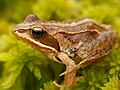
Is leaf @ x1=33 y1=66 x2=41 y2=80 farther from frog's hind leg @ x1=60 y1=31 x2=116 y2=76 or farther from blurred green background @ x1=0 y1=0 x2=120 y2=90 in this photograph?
frog's hind leg @ x1=60 y1=31 x2=116 y2=76

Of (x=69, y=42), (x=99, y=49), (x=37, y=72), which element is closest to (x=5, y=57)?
(x=37, y=72)

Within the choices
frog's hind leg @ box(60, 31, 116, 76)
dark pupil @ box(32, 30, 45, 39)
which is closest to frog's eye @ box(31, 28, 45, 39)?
dark pupil @ box(32, 30, 45, 39)

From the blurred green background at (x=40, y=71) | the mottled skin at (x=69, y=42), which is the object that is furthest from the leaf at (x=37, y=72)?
the mottled skin at (x=69, y=42)

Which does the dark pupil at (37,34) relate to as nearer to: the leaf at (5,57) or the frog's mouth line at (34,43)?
the frog's mouth line at (34,43)

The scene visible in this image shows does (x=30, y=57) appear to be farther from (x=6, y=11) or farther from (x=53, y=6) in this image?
(x=6, y=11)

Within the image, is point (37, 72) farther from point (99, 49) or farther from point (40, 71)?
point (99, 49)

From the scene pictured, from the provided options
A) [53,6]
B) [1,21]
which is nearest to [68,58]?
[53,6]
